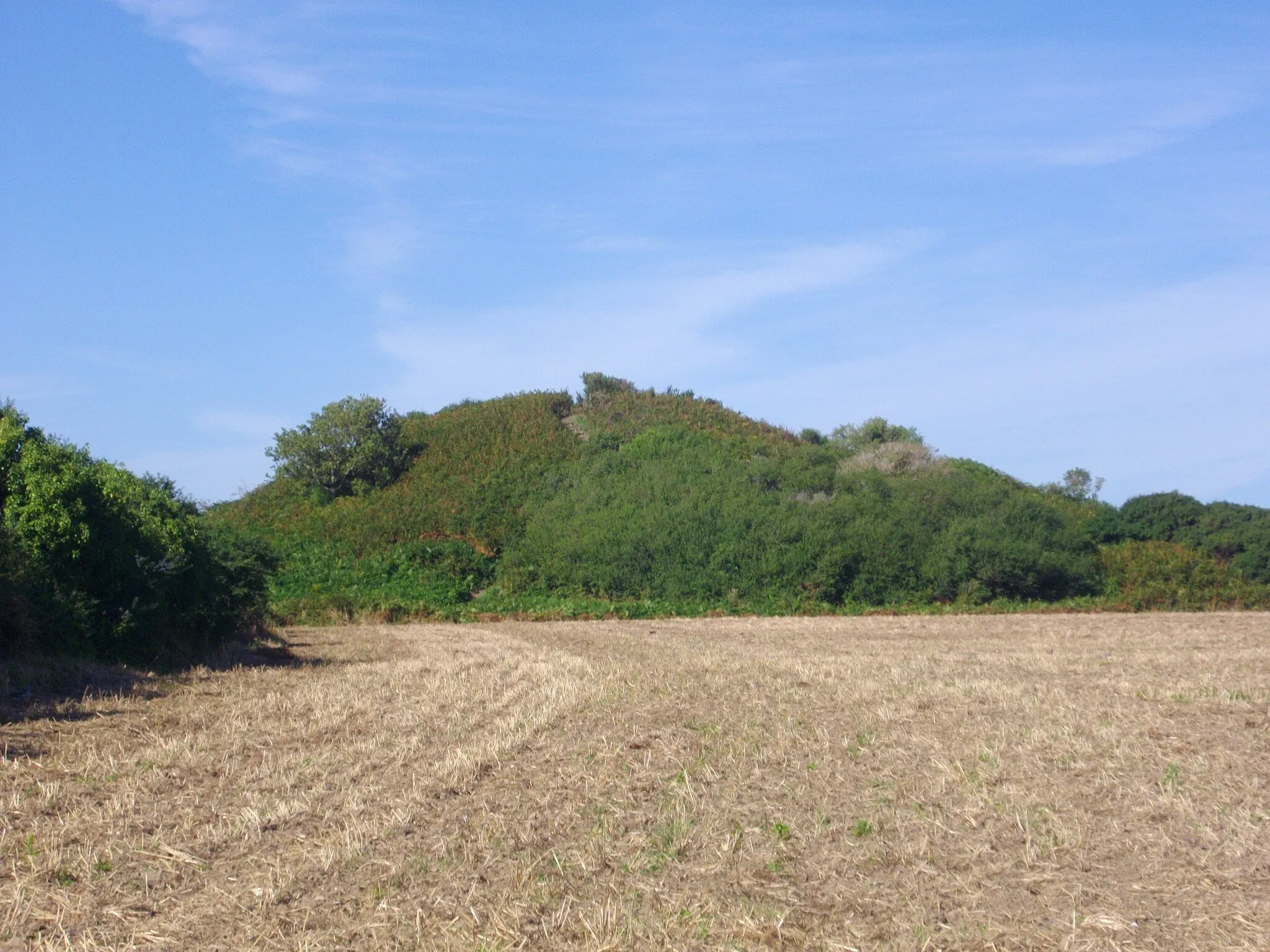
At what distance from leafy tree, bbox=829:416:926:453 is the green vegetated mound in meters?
5.43

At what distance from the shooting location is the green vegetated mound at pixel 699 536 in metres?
32.4

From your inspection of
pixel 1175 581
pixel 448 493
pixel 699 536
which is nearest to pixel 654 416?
pixel 448 493

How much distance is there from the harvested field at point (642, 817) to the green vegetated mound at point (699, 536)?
16734mm

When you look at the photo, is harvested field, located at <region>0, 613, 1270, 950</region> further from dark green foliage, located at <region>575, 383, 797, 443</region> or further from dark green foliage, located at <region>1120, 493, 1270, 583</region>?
dark green foliage, located at <region>575, 383, 797, 443</region>

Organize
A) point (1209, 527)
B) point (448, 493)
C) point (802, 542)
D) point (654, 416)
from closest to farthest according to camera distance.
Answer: point (802, 542), point (1209, 527), point (448, 493), point (654, 416)

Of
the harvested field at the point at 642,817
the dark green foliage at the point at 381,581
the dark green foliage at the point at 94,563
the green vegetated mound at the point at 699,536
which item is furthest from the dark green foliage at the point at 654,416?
the harvested field at the point at 642,817

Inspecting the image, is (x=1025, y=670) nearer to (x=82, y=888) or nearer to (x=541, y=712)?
(x=541, y=712)

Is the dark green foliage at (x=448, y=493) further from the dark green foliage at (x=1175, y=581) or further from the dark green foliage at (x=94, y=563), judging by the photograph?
the dark green foliage at (x=1175, y=581)

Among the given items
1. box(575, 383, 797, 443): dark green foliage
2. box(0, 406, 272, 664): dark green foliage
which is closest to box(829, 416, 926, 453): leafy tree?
box(575, 383, 797, 443): dark green foliage

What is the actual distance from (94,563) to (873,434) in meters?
43.4

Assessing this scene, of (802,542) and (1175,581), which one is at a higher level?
(802,542)

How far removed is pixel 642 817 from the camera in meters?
6.80

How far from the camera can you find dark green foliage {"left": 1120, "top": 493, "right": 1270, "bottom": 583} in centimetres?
3800

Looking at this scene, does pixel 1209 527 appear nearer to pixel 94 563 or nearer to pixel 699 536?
pixel 699 536
